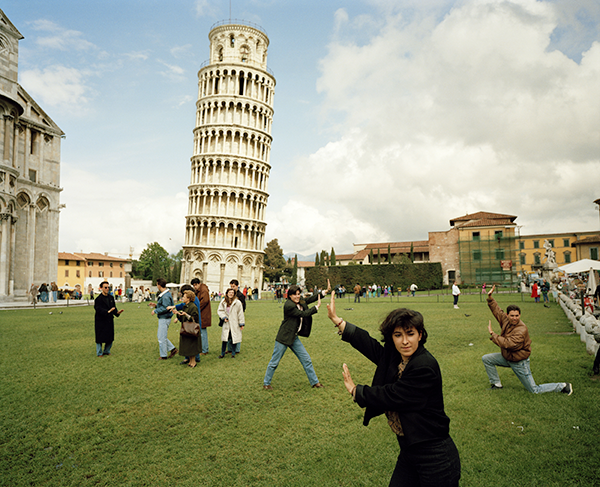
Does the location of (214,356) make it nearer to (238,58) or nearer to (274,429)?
(274,429)

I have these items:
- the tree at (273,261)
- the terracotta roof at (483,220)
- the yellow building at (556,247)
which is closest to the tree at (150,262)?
the tree at (273,261)

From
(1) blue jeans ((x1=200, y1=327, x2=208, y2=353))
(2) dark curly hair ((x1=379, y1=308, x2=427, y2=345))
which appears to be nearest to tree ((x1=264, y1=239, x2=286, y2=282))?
(1) blue jeans ((x1=200, y1=327, x2=208, y2=353))

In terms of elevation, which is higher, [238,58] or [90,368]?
[238,58]

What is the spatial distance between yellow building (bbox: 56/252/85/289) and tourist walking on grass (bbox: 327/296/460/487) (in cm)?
8632

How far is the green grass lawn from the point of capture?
4414mm

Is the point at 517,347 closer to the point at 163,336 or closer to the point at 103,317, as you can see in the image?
the point at 163,336

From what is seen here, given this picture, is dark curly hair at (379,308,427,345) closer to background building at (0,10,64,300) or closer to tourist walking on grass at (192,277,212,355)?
tourist walking on grass at (192,277,212,355)

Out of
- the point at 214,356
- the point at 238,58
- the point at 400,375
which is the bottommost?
the point at 214,356

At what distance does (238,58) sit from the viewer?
62.0 m

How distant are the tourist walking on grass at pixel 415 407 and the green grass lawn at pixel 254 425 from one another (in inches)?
71.4

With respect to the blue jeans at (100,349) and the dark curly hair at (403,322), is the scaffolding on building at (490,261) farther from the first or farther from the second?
the dark curly hair at (403,322)

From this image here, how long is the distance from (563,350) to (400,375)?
30.1 feet

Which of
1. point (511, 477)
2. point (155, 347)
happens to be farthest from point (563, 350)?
point (155, 347)

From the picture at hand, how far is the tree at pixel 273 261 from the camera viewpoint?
90188 mm
